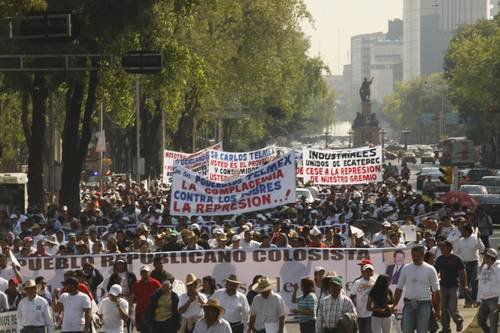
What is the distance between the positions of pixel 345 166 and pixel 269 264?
17.2 metres

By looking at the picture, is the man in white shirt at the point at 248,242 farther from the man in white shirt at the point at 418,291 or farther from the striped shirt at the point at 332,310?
the striped shirt at the point at 332,310

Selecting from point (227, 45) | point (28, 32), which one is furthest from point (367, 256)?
point (227, 45)

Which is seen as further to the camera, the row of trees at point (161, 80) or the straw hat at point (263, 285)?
the row of trees at point (161, 80)

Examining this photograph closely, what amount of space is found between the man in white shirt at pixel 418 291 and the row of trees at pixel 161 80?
50.4 ft

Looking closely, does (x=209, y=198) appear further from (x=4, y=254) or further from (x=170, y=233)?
(x=4, y=254)

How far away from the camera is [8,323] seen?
18578mm

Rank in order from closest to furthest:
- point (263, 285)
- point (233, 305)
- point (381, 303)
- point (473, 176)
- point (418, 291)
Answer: point (263, 285) → point (233, 305) → point (381, 303) → point (418, 291) → point (473, 176)

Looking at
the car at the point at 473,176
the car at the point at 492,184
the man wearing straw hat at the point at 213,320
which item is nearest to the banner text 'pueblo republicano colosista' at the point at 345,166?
the car at the point at 492,184

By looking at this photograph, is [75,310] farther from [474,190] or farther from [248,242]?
[474,190]

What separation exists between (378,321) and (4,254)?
601cm

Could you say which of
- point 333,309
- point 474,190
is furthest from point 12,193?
point 333,309

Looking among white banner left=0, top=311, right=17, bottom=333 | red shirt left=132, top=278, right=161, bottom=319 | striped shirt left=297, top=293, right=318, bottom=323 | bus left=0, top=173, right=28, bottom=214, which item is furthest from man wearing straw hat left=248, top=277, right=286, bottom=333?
bus left=0, top=173, right=28, bottom=214

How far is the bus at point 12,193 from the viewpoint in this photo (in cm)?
4344

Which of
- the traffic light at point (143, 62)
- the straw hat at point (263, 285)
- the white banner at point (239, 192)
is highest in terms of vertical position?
the traffic light at point (143, 62)
